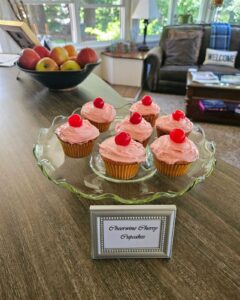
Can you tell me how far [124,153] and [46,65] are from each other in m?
0.76

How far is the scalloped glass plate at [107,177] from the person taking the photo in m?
0.61

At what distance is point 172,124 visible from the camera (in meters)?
0.85

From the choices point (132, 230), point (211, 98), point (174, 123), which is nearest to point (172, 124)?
point (174, 123)

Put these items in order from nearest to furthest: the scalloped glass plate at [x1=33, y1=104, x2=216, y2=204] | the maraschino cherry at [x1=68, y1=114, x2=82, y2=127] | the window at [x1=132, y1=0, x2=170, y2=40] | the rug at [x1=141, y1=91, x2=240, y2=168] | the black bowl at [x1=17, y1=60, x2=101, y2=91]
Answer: the scalloped glass plate at [x1=33, y1=104, x2=216, y2=204] → the maraschino cherry at [x1=68, y1=114, x2=82, y2=127] → the black bowl at [x1=17, y1=60, x2=101, y2=91] → the rug at [x1=141, y1=91, x2=240, y2=168] → the window at [x1=132, y1=0, x2=170, y2=40]

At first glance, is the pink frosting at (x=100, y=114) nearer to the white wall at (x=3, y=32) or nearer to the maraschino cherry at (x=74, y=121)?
the maraschino cherry at (x=74, y=121)

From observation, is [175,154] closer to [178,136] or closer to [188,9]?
[178,136]

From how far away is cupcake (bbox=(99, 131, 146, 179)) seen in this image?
2.24 ft

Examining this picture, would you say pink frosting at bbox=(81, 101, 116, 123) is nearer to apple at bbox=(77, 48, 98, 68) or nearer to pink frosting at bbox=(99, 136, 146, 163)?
pink frosting at bbox=(99, 136, 146, 163)

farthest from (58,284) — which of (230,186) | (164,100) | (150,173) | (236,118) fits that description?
(164,100)

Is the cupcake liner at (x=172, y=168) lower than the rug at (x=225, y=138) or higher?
higher

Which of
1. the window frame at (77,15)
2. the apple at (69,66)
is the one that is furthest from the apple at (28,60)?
the window frame at (77,15)

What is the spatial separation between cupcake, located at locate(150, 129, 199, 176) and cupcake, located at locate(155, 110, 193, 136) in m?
0.13

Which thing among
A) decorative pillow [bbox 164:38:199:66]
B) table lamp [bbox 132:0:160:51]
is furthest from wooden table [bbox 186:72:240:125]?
table lamp [bbox 132:0:160:51]

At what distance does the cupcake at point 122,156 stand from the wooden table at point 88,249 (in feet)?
0.39
